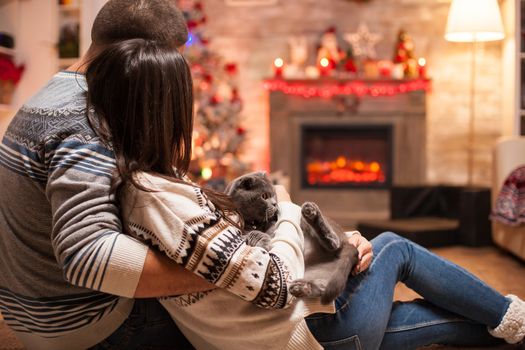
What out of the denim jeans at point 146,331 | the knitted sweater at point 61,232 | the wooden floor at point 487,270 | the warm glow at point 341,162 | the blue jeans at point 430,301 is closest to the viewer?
the knitted sweater at point 61,232

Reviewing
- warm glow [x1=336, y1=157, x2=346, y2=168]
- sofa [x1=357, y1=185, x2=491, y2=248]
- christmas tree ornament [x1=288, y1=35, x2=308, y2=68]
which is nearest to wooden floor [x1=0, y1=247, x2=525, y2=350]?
sofa [x1=357, y1=185, x2=491, y2=248]

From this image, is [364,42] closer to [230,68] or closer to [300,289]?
[230,68]

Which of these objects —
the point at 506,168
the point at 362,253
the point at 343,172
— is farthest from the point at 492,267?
the point at 343,172

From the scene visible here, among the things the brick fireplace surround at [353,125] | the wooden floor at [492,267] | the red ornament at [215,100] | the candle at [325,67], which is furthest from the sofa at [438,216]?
the red ornament at [215,100]

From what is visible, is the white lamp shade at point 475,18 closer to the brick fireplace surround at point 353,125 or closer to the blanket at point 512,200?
the brick fireplace surround at point 353,125

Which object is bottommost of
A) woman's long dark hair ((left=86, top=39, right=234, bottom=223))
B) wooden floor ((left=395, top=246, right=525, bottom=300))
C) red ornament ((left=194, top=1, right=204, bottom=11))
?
wooden floor ((left=395, top=246, right=525, bottom=300))

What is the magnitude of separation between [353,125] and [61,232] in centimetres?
457

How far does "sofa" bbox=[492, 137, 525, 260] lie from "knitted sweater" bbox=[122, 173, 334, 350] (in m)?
2.43

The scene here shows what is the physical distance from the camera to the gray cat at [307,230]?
1340 millimetres

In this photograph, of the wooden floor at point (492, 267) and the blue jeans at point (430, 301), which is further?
the wooden floor at point (492, 267)

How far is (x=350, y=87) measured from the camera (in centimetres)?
545

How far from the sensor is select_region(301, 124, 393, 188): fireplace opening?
559 centimetres

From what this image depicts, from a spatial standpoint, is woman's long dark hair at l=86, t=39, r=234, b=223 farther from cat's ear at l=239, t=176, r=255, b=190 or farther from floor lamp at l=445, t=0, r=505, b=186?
floor lamp at l=445, t=0, r=505, b=186

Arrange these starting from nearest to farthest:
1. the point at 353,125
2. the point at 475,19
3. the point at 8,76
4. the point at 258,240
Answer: the point at 258,240 → the point at 8,76 → the point at 475,19 → the point at 353,125
